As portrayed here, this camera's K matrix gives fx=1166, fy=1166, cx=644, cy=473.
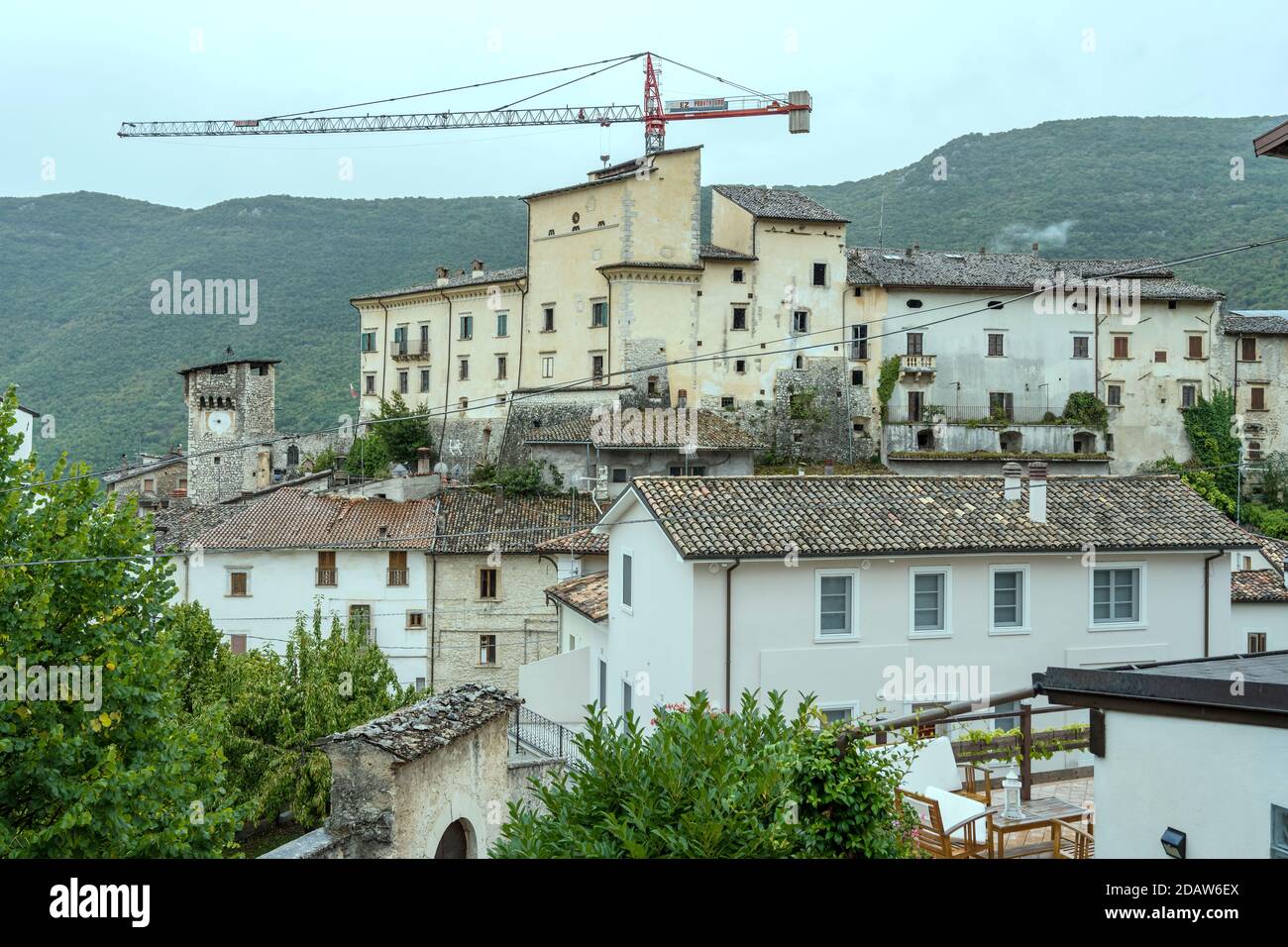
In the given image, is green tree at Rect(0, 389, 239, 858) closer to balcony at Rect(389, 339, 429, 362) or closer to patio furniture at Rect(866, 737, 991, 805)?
patio furniture at Rect(866, 737, 991, 805)

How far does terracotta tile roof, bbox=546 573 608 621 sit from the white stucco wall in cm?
1574

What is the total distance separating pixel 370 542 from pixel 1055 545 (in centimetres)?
2627

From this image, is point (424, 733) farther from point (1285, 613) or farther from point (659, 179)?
point (659, 179)

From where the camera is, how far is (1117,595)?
20.0 m

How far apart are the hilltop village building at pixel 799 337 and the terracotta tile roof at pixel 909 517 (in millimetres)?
29755

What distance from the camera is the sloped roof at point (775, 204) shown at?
172 feet

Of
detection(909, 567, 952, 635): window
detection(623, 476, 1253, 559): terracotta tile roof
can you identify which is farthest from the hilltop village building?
detection(909, 567, 952, 635): window

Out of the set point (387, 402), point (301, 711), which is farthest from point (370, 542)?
point (387, 402)

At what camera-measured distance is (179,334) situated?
85250 mm

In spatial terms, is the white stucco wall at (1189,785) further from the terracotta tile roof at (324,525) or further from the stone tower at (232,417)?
the stone tower at (232,417)

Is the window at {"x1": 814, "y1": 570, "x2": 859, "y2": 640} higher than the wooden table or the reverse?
higher

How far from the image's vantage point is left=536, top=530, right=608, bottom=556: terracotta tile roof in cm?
3475

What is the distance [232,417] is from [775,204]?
104 feet

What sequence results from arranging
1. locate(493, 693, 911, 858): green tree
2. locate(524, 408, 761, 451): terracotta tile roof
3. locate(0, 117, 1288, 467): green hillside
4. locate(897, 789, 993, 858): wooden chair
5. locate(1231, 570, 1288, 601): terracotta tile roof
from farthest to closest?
1. locate(0, 117, 1288, 467): green hillside
2. locate(524, 408, 761, 451): terracotta tile roof
3. locate(1231, 570, 1288, 601): terracotta tile roof
4. locate(897, 789, 993, 858): wooden chair
5. locate(493, 693, 911, 858): green tree
